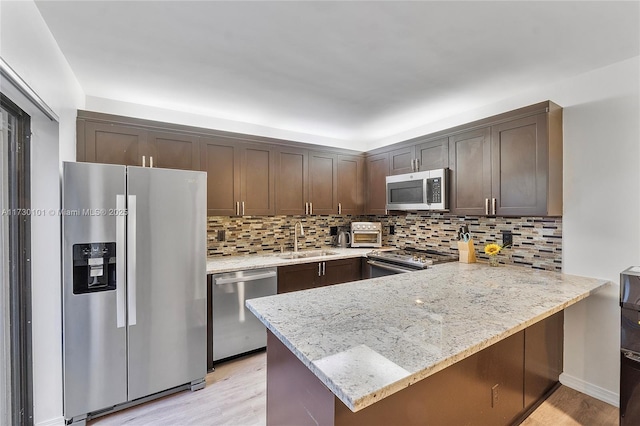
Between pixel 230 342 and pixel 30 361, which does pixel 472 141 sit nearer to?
pixel 230 342

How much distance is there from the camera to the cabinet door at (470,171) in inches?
102

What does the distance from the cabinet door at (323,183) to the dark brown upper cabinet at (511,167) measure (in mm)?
1404

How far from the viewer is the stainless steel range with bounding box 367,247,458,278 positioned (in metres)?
2.84

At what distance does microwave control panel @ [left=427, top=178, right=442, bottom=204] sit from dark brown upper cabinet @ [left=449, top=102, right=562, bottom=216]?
0.14 meters

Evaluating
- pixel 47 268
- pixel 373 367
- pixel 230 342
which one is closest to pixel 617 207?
pixel 373 367

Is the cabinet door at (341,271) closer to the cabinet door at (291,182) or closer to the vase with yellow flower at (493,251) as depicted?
the cabinet door at (291,182)

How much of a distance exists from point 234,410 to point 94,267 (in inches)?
54.1

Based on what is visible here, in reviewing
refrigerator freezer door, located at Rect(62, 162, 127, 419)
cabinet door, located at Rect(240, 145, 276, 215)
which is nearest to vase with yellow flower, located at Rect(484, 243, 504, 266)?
cabinet door, located at Rect(240, 145, 276, 215)

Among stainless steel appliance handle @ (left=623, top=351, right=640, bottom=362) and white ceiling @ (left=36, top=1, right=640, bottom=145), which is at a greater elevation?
white ceiling @ (left=36, top=1, right=640, bottom=145)

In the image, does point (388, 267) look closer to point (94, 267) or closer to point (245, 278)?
point (245, 278)

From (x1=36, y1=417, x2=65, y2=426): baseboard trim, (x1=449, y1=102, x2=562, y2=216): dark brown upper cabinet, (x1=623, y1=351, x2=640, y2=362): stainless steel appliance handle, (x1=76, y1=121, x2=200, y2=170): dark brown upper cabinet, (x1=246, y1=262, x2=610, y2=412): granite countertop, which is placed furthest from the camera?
(x1=76, y1=121, x2=200, y2=170): dark brown upper cabinet

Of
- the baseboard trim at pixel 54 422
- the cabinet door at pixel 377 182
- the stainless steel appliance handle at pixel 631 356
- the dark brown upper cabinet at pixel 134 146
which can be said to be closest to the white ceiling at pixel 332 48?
the dark brown upper cabinet at pixel 134 146

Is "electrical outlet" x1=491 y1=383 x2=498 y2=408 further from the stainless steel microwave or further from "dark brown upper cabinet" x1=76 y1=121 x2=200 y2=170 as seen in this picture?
"dark brown upper cabinet" x1=76 y1=121 x2=200 y2=170

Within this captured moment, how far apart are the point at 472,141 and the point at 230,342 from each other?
9.48 ft
